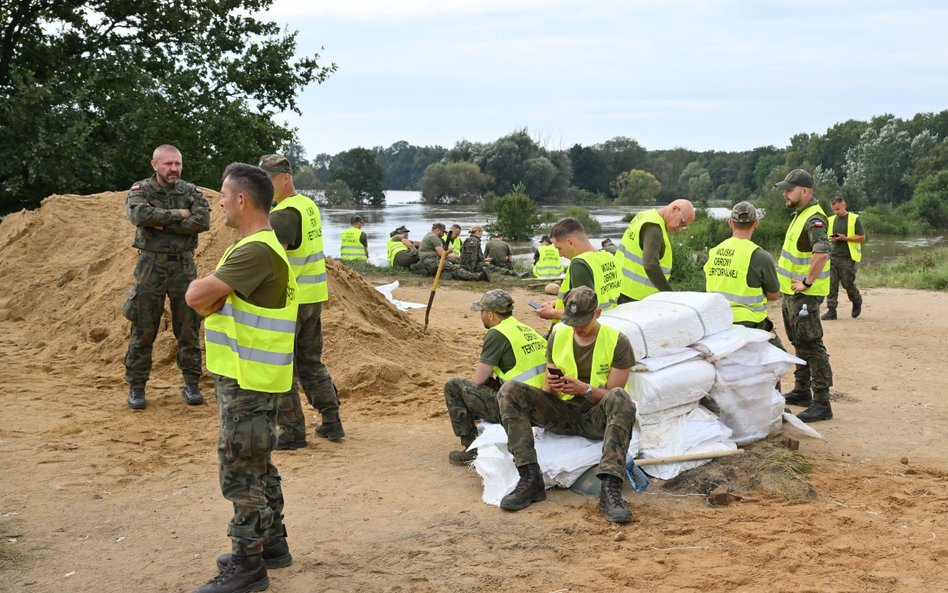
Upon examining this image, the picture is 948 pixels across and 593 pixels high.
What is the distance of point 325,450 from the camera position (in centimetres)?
673

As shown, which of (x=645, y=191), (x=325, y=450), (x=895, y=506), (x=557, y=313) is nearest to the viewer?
(x=895, y=506)

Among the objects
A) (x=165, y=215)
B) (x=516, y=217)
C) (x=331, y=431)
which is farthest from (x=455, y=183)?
(x=331, y=431)

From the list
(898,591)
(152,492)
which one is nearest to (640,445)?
(898,591)

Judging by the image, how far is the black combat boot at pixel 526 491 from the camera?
535 cm

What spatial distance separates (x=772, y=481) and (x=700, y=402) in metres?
0.99

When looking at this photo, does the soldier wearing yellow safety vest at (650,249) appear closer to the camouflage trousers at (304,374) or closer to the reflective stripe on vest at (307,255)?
the reflective stripe on vest at (307,255)

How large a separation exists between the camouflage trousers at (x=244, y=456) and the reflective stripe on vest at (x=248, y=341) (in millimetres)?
68

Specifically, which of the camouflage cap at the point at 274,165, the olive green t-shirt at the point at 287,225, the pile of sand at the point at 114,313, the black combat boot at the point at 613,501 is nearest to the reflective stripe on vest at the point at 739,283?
the black combat boot at the point at 613,501

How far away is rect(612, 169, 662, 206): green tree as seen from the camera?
84.8 metres

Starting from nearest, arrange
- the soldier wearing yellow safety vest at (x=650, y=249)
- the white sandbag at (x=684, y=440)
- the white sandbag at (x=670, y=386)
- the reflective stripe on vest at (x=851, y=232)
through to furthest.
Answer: the white sandbag at (x=684, y=440), the white sandbag at (x=670, y=386), the soldier wearing yellow safety vest at (x=650, y=249), the reflective stripe on vest at (x=851, y=232)

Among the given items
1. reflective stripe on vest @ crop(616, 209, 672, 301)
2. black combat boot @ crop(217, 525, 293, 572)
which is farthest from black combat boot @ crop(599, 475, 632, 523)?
reflective stripe on vest @ crop(616, 209, 672, 301)

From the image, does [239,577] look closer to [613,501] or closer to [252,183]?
[252,183]

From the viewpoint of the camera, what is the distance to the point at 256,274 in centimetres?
407

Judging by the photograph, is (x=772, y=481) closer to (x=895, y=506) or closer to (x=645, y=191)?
(x=895, y=506)
